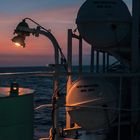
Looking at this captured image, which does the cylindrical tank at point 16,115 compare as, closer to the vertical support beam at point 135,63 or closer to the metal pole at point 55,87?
the metal pole at point 55,87

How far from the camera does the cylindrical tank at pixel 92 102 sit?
23.6ft

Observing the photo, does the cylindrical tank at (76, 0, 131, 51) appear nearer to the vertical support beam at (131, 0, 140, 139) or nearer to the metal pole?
the vertical support beam at (131, 0, 140, 139)

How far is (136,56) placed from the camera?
25.0 ft

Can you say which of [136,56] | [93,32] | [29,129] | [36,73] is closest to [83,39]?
[93,32]

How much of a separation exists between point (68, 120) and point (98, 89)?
108cm

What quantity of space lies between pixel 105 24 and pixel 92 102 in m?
1.45

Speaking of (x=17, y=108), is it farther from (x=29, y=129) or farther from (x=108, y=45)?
(x=108, y=45)

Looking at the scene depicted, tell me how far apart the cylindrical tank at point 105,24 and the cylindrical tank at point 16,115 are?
3306 mm

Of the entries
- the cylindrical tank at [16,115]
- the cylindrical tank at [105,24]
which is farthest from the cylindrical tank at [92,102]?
the cylindrical tank at [16,115]

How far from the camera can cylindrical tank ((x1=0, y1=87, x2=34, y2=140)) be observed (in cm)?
442

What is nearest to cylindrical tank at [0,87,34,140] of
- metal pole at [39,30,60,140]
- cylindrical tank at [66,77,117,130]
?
metal pole at [39,30,60,140]

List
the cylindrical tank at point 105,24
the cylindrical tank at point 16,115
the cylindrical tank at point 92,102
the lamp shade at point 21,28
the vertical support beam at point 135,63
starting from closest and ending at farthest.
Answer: the cylindrical tank at point 16,115 → the lamp shade at point 21,28 → the cylindrical tank at point 92,102 → the vertical support beam at point 135,63 → the cylindrical tank at point 105,24

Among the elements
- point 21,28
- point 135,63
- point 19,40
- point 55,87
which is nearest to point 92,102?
point 55,87

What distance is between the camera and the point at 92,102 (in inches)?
283
